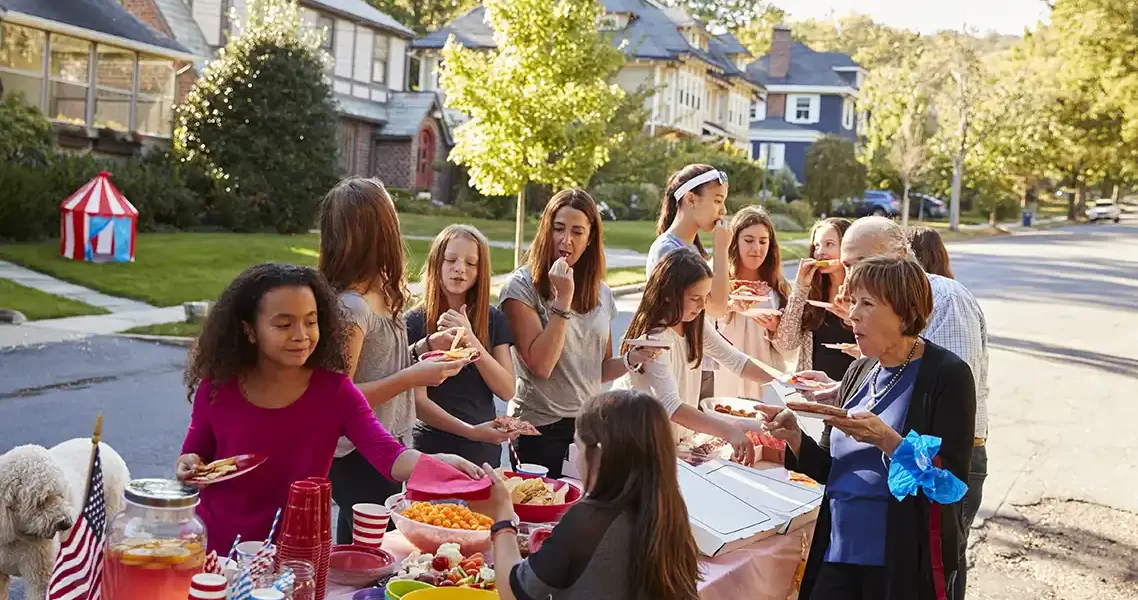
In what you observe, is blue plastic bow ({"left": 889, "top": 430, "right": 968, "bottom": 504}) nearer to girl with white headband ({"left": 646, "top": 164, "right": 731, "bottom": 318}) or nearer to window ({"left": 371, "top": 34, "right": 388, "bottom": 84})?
girl with white headband ({"left": 646, "top": 164, "right": 731, "bottom": 318})

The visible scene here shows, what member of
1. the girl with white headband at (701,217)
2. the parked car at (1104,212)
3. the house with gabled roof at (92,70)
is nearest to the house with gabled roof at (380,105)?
the house with gabled roof at (92,70)

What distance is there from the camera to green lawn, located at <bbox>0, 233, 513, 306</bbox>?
18281 mm

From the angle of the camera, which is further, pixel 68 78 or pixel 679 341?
pixel 68 78

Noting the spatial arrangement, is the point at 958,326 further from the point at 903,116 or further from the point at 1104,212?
the point at 1104,212

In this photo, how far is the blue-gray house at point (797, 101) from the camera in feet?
247

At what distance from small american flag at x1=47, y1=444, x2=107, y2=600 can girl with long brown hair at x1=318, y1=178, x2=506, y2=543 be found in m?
1.29

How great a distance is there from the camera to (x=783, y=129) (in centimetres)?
7625

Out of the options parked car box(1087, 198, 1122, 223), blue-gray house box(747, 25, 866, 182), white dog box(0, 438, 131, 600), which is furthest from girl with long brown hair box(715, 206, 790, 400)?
parked car box(1087, 198, 1122, 223)

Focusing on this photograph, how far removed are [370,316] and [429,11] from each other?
63.9 meters

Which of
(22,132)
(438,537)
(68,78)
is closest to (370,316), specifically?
(438,537)

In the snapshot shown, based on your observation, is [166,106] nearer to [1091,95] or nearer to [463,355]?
[463,355]

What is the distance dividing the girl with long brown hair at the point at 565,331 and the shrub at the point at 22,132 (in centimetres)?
1947

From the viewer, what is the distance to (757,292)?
638 cm

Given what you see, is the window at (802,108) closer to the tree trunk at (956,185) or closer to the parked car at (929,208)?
the parked car at (929,208)
